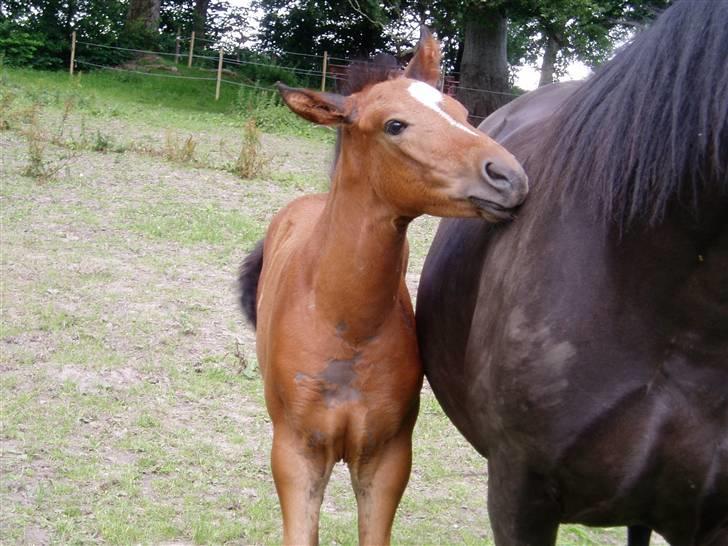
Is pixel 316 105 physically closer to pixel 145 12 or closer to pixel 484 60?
pixel 484 60

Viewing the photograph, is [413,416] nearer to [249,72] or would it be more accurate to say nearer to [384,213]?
[384,213]

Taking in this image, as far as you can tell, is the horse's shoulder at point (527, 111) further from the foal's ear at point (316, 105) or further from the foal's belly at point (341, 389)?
the foal's belly at point (341, 389)

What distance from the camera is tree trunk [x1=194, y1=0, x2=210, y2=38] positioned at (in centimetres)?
2681

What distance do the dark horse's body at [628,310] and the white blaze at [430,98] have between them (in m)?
0.29

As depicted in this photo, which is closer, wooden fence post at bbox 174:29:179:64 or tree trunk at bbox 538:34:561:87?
tree trunk at bbox 538:34:561:87

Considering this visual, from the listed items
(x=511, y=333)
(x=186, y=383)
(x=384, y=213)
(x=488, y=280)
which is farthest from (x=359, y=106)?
(x=186, y=383)

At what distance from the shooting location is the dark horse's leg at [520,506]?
7.31 ft

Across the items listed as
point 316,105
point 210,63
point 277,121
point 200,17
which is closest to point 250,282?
point 316,105

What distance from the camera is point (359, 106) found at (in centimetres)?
269

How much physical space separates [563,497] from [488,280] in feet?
1.84

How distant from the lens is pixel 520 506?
7.49 ft

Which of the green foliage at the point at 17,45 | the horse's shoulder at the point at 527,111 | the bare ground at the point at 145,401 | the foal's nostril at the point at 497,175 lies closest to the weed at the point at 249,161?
the bare ground at the point at 145,401

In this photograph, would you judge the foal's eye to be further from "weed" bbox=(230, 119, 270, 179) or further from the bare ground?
"weed" bbox=(230, 119, 270, 179)

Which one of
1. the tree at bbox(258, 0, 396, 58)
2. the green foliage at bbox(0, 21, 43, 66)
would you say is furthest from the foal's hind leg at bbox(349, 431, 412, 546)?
the green foliage at bbox(0, 21, 43, 66)
